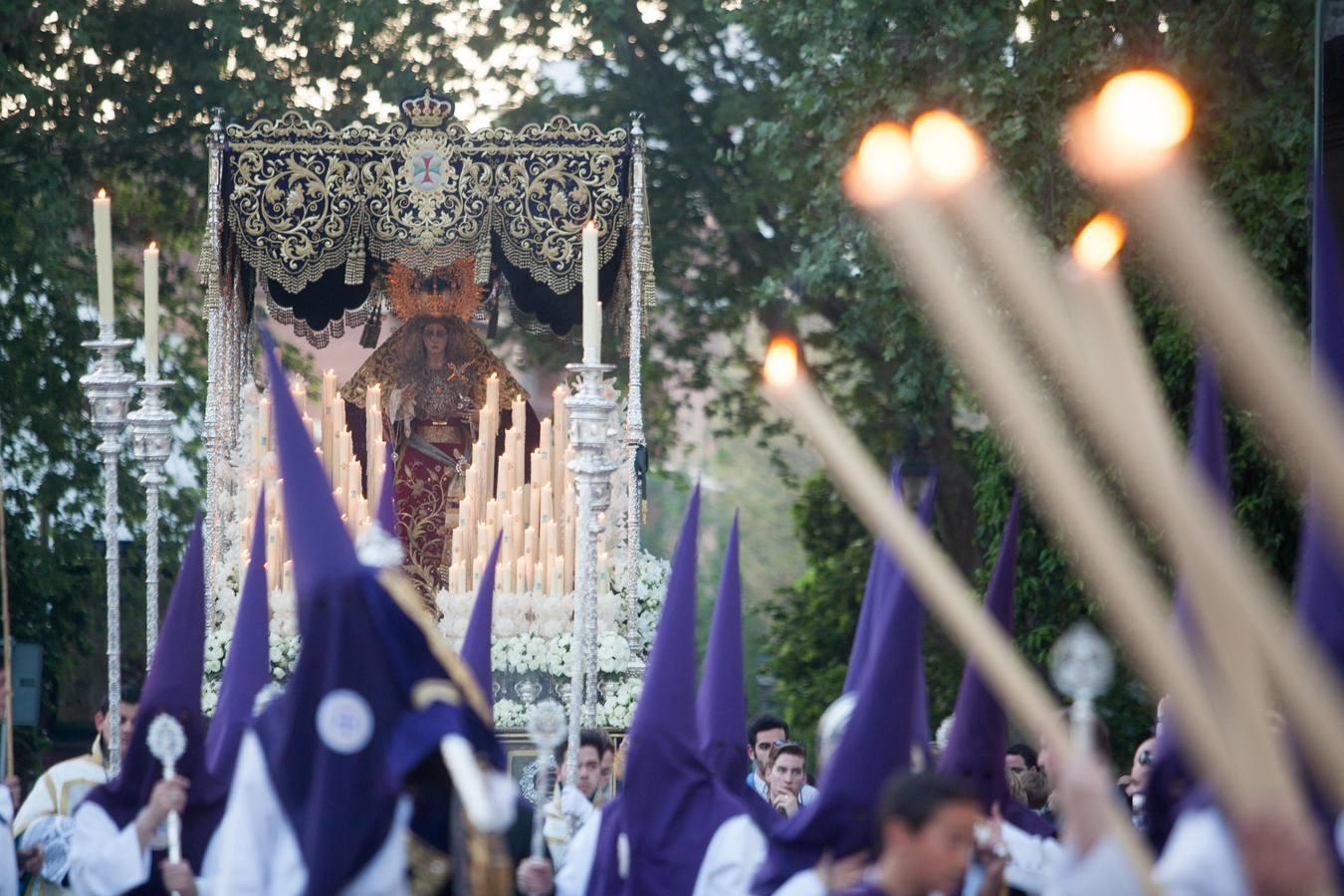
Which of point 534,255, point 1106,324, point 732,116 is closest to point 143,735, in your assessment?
point 1106,324

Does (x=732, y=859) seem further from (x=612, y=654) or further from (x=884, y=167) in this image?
(x=612, y=654)

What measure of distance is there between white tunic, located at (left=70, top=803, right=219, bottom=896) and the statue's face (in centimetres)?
716

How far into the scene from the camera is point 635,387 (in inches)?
479

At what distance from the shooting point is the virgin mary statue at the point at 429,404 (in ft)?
42.7

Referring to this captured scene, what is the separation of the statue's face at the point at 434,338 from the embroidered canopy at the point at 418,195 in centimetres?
52

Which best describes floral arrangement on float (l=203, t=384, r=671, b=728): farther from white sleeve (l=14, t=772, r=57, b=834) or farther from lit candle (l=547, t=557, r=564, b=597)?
white sleeve (l=14, t=772, r=57, b=834)

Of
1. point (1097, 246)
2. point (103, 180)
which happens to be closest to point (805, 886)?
point (1097, 246)

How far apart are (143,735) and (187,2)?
43.7 ft

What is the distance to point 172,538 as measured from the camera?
723 inches

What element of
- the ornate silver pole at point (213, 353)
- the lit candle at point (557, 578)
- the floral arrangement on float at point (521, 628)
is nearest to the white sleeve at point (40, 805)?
the floral arrangement on float at point (521, 628)

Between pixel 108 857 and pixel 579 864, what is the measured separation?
5.51 ft

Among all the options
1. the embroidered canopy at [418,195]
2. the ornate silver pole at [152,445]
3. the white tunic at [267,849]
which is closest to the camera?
the white tunic at [267,849]

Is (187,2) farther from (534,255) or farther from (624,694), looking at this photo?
(624,694)

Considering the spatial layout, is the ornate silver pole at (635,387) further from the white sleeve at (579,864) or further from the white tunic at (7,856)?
the white tunic at (7,856)
